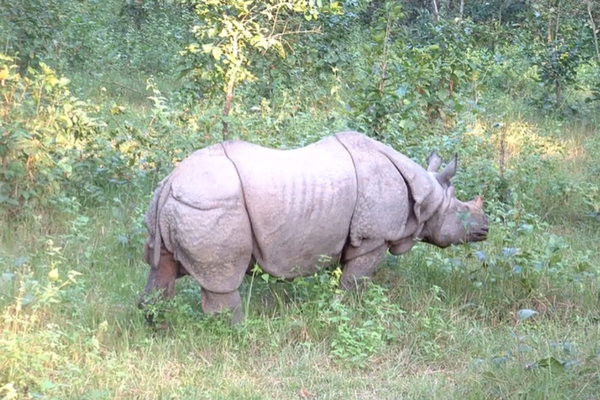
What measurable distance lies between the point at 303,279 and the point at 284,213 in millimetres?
545

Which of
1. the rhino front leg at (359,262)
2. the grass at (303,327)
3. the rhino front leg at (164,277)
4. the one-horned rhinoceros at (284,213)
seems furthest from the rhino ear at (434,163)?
the rhino front leg at (164,277)

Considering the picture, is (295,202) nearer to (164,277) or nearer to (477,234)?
(164,277)

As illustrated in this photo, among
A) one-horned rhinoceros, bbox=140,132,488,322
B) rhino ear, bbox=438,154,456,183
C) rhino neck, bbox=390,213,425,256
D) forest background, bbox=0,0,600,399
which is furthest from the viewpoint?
rhino ear, bbox=438,154,456,183

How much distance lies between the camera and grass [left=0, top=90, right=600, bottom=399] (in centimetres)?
464

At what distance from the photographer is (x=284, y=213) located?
538 cm

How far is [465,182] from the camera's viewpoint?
7984 mm

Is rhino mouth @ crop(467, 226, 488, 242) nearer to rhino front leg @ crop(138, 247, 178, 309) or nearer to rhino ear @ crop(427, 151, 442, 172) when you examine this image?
rhino ear @ crop(427, 151, 442, 172)

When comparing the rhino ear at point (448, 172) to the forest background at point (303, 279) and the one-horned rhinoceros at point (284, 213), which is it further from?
the forest background at point (303, 279)

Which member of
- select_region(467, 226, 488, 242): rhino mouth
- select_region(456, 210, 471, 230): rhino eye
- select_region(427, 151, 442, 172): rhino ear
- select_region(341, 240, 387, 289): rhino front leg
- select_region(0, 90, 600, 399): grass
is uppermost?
select_region(427, 151, 442, 172): rhino ear

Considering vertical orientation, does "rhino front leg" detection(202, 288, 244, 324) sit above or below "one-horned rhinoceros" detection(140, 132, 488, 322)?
below

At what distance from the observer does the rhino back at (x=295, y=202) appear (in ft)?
17.5

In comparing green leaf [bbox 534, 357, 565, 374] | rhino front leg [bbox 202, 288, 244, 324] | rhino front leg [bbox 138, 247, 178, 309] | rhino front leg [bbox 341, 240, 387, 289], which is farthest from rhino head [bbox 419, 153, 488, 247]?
rhino front leg [bbox 138, 247, 178, 309]

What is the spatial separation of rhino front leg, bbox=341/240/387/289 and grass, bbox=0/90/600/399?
135mm

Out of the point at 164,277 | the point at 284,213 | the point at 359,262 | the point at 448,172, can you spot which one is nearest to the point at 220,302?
the point at 164,277
